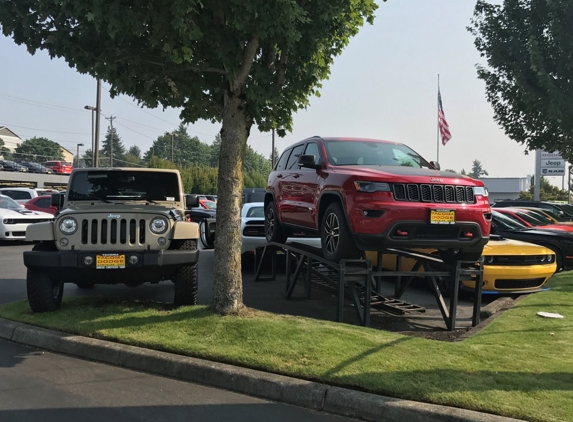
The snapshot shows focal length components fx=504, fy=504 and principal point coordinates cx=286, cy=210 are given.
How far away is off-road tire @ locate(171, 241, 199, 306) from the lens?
662 centimetres

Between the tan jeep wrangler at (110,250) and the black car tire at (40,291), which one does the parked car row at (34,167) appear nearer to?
the black car tire at (40,291)

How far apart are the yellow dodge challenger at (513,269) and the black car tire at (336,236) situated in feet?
10.7

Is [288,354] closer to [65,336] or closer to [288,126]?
[65,336]

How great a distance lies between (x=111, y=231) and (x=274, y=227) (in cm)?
328

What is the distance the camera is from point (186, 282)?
6.67 metres

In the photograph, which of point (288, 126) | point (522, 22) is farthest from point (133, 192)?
point (522, 22)

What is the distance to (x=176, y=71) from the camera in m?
6.35

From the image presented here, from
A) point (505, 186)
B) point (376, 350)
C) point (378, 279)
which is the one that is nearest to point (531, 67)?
point (378, 279)

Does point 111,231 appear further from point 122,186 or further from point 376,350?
point 376,350

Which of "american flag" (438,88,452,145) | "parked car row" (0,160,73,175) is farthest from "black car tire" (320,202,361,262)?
"parked car row" (0,160,73,175)

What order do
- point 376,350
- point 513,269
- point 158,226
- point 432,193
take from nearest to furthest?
point 376,350 < point 432,193 < point 158,226 < point 513,269

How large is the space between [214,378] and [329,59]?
4.43 meters

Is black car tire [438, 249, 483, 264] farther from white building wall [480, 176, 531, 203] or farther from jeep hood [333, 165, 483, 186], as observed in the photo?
white building wall [480, 176, 531, 203]

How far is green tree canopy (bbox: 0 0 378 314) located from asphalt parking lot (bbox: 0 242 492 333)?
185 cm
